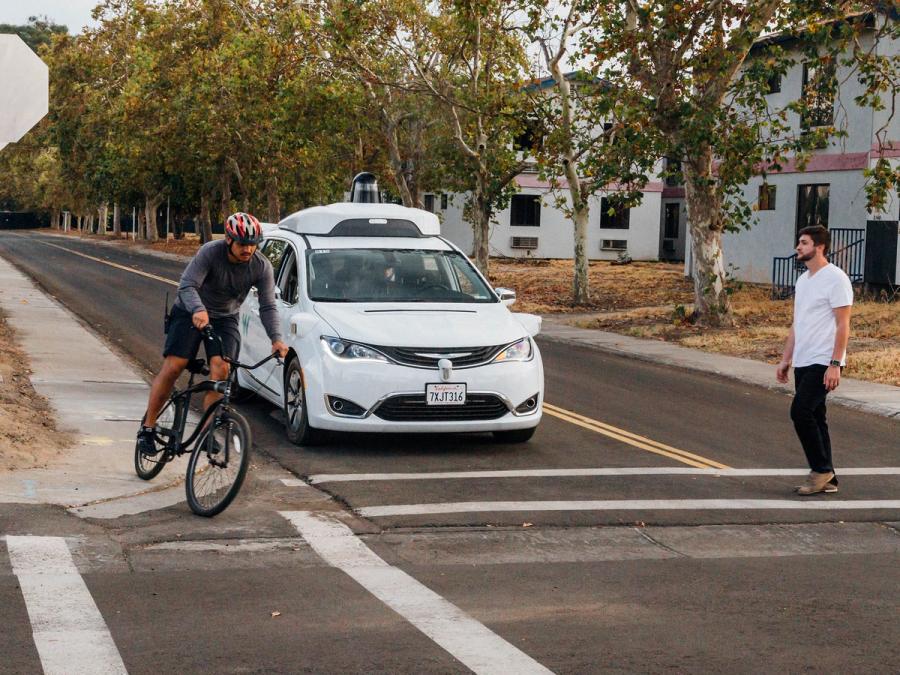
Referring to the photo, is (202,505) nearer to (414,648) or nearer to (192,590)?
(192,590)

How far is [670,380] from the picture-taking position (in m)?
17.2

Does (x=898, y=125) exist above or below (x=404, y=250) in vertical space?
above

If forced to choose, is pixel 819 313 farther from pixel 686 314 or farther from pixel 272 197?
pixel 272 197

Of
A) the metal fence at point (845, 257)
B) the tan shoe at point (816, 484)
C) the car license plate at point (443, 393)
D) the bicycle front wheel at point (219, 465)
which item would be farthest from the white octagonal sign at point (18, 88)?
the metal fence at point (845, 257)

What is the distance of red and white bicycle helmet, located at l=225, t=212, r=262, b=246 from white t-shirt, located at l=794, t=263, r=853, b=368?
3908 millimetres

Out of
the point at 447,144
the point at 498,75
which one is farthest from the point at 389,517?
the point at 447,144

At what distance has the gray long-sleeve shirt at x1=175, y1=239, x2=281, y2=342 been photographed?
8.89 metres

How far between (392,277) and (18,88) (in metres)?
3.57

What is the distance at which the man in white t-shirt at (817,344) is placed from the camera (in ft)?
30.8

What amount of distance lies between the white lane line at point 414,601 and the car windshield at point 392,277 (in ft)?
11.4

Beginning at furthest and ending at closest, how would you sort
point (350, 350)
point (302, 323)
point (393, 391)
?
1. point (302, 323)
2. point (350, 350)
3. point (393, 391)

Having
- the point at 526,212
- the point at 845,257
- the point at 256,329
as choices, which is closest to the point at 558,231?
the point at 526,212

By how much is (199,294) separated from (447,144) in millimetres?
39187

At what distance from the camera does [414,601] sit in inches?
253
